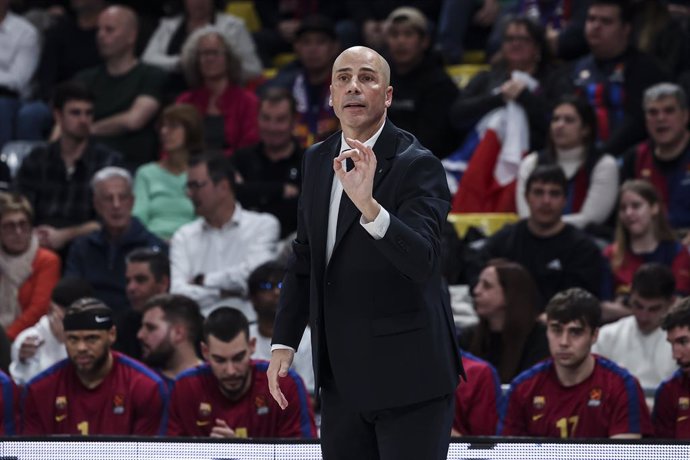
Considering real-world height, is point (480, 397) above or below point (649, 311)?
below

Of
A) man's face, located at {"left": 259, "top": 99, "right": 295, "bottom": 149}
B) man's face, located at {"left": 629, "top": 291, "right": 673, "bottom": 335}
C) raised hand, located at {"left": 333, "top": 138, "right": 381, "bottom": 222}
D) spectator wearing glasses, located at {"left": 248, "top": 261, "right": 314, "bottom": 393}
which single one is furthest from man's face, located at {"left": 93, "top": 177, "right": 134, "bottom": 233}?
raised hand, located at {"left": 333, "top": 138, "right": 381, "bottom": 222}

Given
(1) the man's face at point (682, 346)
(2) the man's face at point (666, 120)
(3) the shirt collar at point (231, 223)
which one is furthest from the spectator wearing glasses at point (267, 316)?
(2) the man's face at point (666, 120)

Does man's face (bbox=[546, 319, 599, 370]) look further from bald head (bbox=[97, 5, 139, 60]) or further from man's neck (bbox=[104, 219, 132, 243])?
bald head (bbox=[97, 5, 139, 60])

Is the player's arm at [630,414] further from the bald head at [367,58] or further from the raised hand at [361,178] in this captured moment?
the raised hand at [361,178]

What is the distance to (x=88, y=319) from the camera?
21.2 ft

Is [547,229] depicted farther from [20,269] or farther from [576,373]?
[20,269]

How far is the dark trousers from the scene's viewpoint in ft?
12.1

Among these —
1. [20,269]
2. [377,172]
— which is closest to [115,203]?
[20,269]

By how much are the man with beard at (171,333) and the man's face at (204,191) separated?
120 cm

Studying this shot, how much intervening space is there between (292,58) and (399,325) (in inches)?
302

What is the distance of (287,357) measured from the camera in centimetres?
388

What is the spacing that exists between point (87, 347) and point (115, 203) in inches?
78.4

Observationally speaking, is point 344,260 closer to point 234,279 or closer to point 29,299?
point 234,279

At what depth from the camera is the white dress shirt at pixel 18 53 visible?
1045 centimetres
